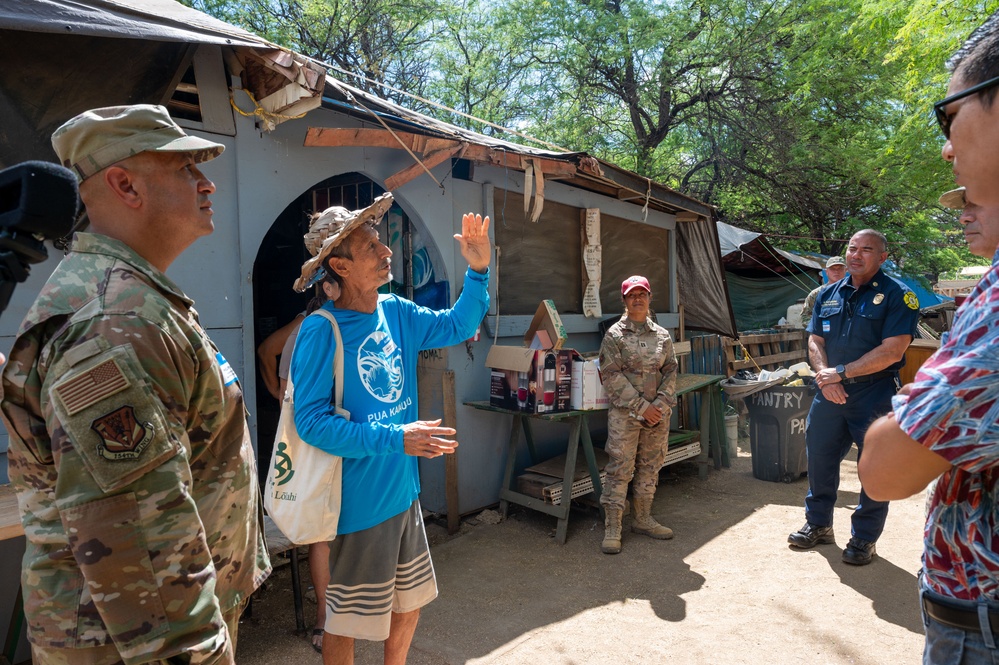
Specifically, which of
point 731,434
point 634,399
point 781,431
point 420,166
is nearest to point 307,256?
point 420,166

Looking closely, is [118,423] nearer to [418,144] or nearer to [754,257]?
[418,144]

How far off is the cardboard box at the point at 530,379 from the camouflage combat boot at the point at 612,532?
34.5 inches

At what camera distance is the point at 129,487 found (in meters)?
1.25

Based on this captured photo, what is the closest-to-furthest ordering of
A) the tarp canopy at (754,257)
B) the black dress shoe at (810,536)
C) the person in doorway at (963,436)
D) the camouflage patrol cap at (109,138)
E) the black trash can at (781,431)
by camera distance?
the person in doorway at (963,436)
the camouflage patrol cap at (109,138)
the black dress shoe at (810,536)
the black trash can at (781,431)
the tarp canopy at (754,257)

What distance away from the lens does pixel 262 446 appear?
20.8 feet

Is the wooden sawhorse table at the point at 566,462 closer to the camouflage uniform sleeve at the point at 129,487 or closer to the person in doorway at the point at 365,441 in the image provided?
the person in doorway at the point at 365,441

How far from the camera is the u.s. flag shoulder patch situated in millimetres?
1207

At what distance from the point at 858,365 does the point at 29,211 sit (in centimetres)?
473

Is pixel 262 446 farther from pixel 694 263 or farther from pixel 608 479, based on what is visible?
pixel 694 263

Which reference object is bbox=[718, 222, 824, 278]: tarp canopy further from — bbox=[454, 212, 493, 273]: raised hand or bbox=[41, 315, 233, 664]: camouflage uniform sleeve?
bbox=[41, 315, 233, 664]: camouflage uniform sleeve

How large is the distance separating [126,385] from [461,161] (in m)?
4.52

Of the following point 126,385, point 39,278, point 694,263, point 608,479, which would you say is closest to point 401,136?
point 39,278

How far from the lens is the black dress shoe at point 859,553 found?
4582 millimetres

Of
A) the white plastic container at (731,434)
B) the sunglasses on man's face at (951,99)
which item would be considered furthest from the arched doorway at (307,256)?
the white plastic container at (731,434)
